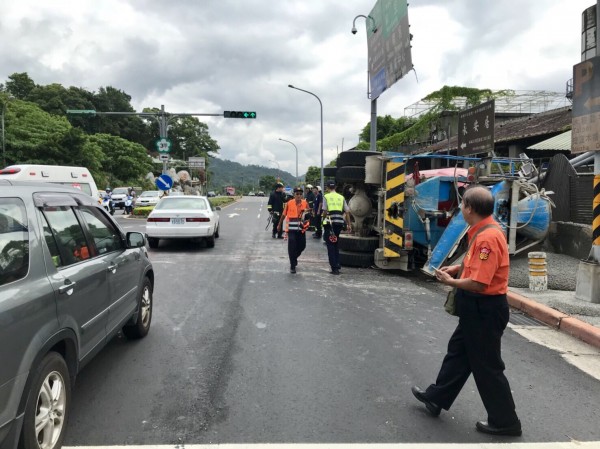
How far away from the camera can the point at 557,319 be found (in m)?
5.75

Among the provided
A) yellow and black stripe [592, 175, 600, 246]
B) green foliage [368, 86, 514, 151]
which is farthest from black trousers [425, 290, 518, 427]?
green foliage [368, 86, 514, 151]

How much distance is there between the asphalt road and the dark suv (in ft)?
1.53

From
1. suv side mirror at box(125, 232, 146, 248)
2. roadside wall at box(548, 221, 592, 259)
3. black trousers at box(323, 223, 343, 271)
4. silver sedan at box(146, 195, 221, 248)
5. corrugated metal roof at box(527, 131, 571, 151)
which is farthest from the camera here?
corrugated metal roof at box(527, 131, 571, 151)

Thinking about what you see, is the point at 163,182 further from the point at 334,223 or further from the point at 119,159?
the point at 119,159

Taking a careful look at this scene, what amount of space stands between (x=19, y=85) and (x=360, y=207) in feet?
213

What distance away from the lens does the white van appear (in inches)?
379

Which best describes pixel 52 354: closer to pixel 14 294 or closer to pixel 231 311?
pixel 14 294

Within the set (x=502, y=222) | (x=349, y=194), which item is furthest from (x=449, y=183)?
(x=349, y=194)

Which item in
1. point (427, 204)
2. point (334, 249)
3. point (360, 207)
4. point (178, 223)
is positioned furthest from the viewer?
point (178, 223)

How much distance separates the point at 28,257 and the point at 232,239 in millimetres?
12342

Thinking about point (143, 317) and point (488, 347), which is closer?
point (488, 347)

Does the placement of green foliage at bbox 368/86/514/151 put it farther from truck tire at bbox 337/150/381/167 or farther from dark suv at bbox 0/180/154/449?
dark suv at bbox 0/180/154/449

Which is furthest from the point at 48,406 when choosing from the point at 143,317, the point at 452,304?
the point at 452,304

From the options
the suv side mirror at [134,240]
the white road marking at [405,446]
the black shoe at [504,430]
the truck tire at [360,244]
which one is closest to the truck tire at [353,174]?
the truck tire at [360,244]
